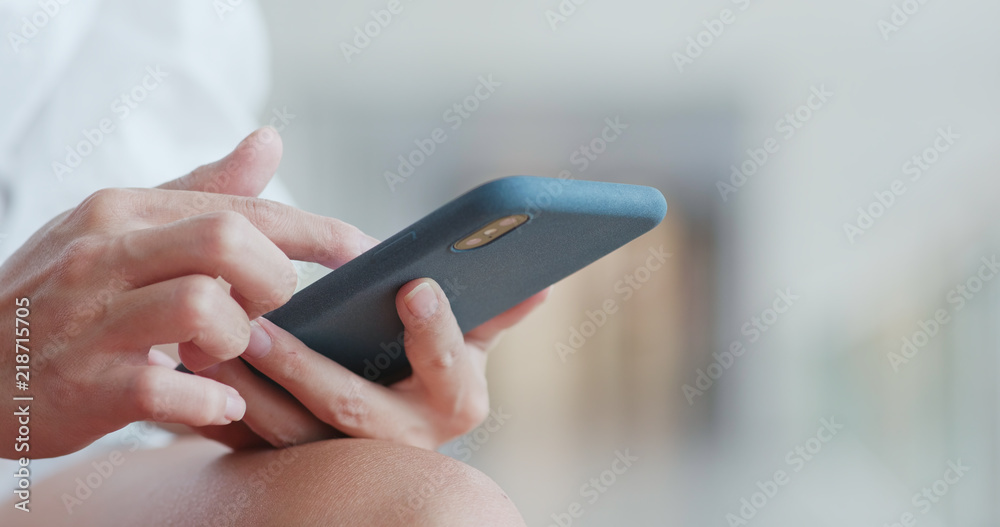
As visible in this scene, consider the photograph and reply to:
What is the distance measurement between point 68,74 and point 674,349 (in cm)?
231

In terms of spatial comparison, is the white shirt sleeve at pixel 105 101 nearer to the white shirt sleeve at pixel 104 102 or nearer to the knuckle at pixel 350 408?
the white shirt sleeve at pixel 104 102

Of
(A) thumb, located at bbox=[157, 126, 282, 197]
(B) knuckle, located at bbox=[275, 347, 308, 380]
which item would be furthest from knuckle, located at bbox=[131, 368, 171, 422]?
(A) thumb, located at bbox=[157, 126, 282, 197]

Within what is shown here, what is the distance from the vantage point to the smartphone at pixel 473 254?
37 cm

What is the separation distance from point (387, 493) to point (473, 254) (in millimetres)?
161

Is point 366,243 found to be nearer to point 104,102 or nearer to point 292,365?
point 292,365

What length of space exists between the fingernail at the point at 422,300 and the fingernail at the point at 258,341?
0.11 metres

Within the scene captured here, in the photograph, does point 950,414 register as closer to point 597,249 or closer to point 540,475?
point 540,475

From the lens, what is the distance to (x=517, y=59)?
2.81 m

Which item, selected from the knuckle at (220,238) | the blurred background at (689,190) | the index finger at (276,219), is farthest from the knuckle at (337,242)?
the blurred background at (689,190)

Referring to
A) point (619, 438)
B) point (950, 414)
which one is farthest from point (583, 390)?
point (950, 414)

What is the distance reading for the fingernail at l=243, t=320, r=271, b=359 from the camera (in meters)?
0.48

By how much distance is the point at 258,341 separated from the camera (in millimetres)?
479

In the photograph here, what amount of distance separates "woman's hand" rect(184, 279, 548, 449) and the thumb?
0.49ft

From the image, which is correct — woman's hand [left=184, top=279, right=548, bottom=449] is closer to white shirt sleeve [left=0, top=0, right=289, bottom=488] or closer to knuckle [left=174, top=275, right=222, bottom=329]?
knuckle [left=174, top=275, right=222, bottom=329]
